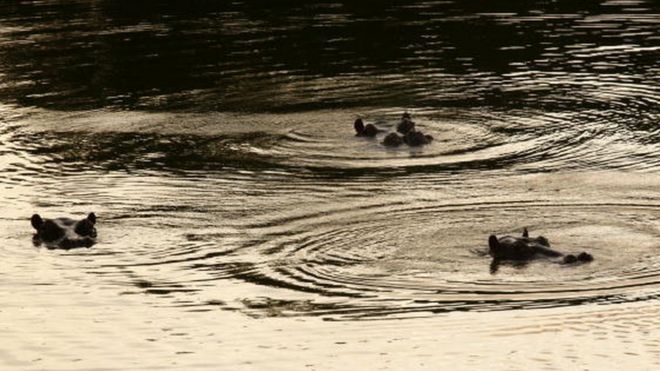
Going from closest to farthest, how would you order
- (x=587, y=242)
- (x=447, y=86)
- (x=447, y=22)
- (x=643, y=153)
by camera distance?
(x=587, y=242) < (x=643, y=153) < (x=447, y=86) < (x=447, y=22)

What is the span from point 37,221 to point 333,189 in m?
4.80

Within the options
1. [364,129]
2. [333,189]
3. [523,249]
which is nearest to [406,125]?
[364,129]

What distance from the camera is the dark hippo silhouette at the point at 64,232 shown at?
72.9 feet

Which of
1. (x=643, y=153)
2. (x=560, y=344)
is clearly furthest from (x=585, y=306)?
(x=643, y=153)

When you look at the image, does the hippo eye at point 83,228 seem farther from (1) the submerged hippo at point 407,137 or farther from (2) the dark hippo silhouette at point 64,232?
(1) the submerged hippo at point 407,137

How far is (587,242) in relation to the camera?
68.2ft

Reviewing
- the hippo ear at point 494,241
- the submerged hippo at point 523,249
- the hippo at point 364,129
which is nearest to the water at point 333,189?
the submerged hippo at point 523,249

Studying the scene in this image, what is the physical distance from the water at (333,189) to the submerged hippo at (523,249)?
0.14m

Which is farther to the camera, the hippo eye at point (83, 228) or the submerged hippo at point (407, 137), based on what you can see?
the submerged hippo at point (407, 137)

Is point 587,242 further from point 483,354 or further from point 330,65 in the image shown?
point 330,65

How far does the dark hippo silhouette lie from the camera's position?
72.9ft

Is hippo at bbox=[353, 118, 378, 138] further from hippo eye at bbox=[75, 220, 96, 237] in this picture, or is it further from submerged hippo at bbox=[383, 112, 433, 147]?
hippo eye at bbox=[75, 220, 96, 237]

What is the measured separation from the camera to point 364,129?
29062 mm

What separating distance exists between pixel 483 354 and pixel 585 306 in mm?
1724
